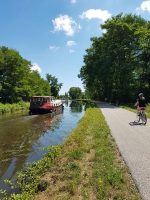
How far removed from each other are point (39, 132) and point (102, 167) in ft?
44.0

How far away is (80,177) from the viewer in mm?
8742

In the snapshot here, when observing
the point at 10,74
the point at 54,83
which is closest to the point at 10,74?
the point at 10,74

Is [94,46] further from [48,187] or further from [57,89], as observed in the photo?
[57,89]

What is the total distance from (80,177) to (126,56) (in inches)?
2016

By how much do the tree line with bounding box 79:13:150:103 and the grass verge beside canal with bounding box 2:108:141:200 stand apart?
45226 mm

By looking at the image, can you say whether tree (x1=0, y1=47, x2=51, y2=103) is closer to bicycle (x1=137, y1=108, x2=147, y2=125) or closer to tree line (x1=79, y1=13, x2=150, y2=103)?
tree line (x1=79, y1=13, x2=150, y2=103)

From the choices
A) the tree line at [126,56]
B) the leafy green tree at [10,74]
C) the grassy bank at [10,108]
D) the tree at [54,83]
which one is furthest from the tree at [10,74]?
the tree at [54,83]

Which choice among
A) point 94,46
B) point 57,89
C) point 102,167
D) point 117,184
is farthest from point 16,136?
point 57,89

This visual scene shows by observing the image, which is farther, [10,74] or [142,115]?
[10,74]

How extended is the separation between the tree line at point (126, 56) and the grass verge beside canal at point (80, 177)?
148 feet

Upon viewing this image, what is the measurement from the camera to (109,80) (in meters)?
61.4

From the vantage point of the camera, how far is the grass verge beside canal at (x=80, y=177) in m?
7.46

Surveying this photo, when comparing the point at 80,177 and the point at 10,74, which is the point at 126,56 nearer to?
the point at 10,74

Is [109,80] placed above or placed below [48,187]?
above
